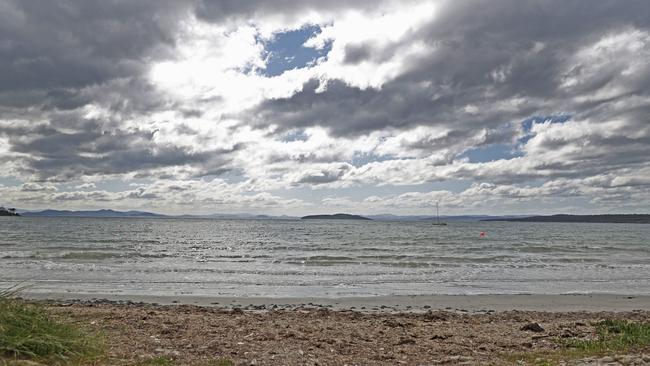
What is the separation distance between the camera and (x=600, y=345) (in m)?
8.24

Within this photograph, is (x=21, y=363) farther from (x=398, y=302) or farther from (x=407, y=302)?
(x=407, y=302)

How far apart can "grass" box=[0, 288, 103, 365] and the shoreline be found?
7776 mm

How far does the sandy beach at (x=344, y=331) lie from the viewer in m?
7.57

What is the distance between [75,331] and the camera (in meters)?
Result: 7.16

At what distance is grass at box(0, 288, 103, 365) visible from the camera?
6.14 metres

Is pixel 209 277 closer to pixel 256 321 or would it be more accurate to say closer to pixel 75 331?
pixel 256 321

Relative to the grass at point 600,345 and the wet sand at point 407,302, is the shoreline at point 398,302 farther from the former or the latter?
the grass at point 600,345

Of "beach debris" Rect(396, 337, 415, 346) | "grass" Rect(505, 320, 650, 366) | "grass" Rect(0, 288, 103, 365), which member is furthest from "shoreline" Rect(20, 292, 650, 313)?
"grass" Rect(0, 288, 103, 365)

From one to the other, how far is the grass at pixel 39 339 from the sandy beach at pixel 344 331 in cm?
42

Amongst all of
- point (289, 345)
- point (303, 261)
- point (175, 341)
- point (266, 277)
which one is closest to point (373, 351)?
point (289, 345)

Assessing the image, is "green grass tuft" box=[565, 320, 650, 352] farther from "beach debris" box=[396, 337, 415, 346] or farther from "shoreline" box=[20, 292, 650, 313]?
"shoreline" box=[20, 292, 650, 313]

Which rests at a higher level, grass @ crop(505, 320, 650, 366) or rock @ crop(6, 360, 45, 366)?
rock @ crop(6, 360, 45, 366)

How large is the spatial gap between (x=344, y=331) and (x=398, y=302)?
6752 mm

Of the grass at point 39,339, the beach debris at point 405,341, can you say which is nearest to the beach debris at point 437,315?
the beach debris at point 405,341
